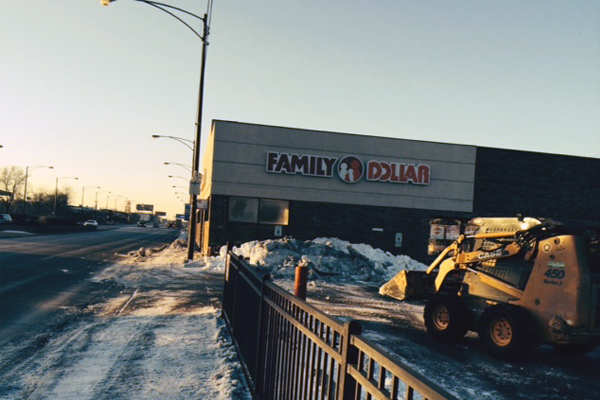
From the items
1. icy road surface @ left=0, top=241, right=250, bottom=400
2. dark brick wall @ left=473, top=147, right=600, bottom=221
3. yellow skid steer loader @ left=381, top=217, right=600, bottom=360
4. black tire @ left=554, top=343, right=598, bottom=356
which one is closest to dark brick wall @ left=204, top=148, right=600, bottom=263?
dark brick wall @ left=473, top=147, right=600, bottom=221

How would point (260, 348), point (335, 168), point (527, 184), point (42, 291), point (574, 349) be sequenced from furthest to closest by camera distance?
point (527, 184)
point (335, 168)
point (42, 291)
point (574, 349)
point (260, 348)

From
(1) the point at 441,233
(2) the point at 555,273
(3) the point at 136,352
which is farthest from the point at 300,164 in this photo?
(3) the point at 136,352

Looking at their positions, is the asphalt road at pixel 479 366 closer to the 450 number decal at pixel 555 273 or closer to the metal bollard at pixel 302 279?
the metal bollard at pixel 302 279

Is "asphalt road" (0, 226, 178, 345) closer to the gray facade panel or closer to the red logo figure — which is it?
the gray facade panel

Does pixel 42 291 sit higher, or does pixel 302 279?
pixel 302 279

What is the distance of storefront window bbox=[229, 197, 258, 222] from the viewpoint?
971 inches

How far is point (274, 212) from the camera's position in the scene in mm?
25125

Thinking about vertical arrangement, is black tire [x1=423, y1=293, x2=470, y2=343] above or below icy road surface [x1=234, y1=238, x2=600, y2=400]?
above

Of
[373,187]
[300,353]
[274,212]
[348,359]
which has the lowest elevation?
[300,353]

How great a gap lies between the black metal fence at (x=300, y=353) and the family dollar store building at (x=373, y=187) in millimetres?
17447

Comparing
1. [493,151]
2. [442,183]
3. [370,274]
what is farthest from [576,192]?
[370,274]

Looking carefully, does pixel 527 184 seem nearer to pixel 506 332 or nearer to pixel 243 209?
pixel 243 209

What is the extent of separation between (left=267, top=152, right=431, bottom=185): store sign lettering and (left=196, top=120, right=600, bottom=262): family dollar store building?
0.05 metres

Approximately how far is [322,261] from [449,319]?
10618mm
